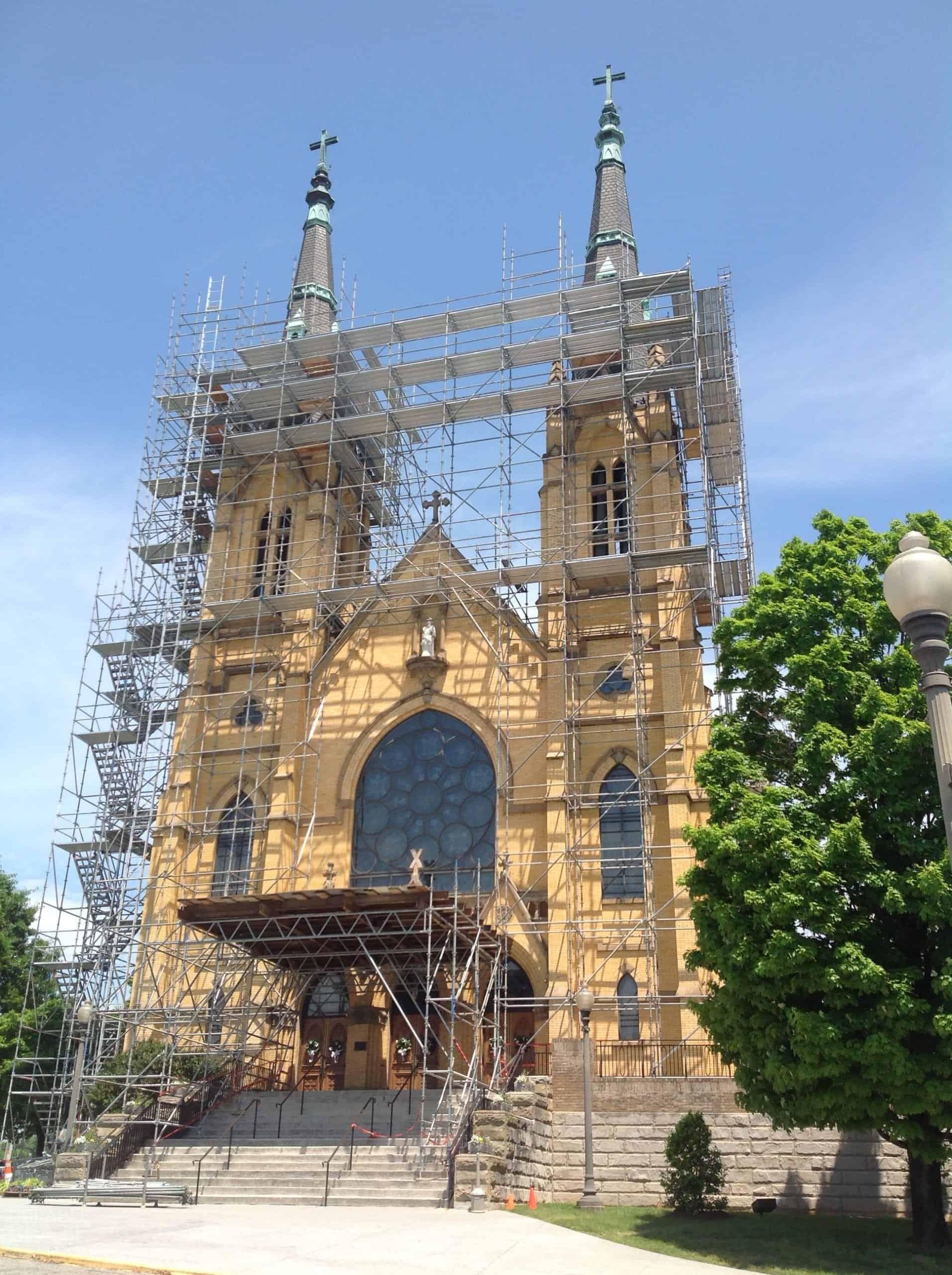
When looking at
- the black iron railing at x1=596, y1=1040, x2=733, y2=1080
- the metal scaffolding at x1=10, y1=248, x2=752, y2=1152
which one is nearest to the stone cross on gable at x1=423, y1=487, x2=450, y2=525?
the metal scaffolding at x1=10, y1=248, x2=752, y2=1152

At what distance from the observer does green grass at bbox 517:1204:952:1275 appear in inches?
576

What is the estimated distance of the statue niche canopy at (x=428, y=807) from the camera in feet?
97.1

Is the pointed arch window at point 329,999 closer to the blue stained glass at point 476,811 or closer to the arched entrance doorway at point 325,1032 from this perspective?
the arched entrance doorway at point 325,1032

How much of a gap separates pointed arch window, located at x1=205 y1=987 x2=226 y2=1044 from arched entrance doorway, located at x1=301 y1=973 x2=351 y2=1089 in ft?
6.73

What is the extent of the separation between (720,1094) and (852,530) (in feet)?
32.7

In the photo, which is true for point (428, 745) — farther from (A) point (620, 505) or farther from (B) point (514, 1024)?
(A) point (620, 505)

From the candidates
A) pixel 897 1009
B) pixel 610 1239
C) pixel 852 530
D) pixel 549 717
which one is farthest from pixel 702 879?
pixel 549 717

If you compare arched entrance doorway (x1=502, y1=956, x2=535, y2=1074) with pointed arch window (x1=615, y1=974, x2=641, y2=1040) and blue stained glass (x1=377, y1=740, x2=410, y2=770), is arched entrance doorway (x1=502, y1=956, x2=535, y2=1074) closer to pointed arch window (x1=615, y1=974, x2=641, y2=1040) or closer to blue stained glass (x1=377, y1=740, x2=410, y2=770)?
pointed arch window (x1=615, y1=974, x2=641, y2=1040)

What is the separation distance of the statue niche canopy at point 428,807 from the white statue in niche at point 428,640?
4.74 feet

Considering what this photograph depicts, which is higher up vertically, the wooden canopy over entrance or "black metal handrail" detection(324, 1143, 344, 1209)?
the wooden canopy over entrance

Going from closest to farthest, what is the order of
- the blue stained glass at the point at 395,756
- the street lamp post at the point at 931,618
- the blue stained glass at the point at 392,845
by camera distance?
the street lamp post at the point at 931,618
the blue stained glass at the point at 392,845
the blue stained glass at the point at 395,756

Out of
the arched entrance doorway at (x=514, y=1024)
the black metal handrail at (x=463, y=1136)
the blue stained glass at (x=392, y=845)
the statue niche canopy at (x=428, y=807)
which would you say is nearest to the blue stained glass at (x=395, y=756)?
the statue niche canopy at (x=428, y=807)

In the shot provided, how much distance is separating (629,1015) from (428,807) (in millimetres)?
7145

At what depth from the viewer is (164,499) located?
36.4m
